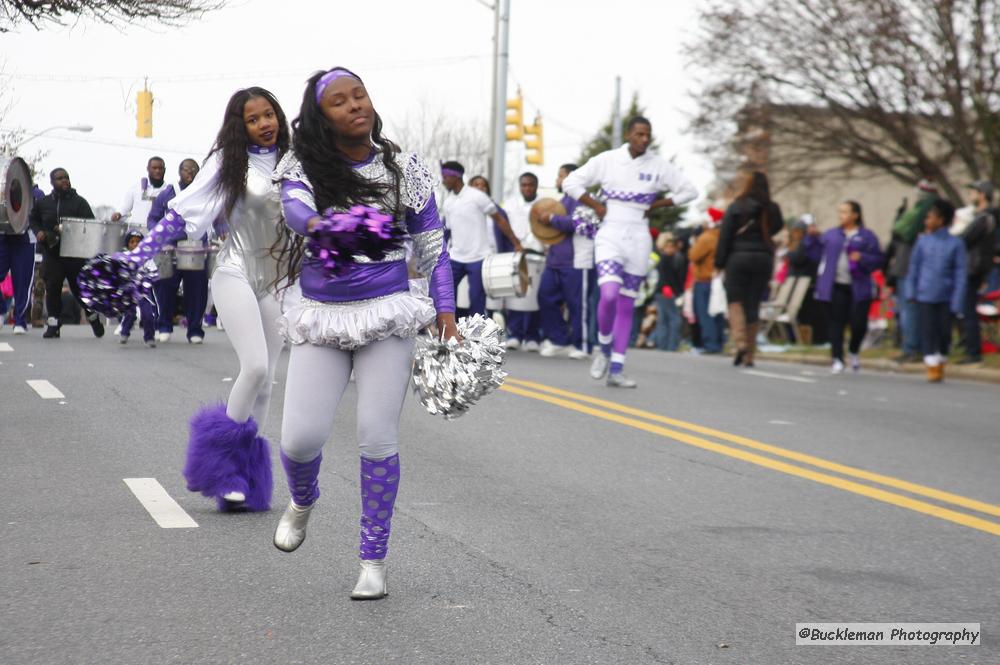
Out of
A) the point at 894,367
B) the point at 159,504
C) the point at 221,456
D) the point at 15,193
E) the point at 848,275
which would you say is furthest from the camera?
the point at 894,367

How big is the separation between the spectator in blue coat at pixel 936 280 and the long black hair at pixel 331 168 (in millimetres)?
12332

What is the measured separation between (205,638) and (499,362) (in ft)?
4.26

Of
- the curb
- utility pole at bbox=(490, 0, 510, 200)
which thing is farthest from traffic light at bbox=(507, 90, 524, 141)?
the curb

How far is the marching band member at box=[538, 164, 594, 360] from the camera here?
57.1 feet

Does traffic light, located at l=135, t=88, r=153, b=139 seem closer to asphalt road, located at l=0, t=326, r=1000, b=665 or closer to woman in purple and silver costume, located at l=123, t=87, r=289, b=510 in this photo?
asphalt road, located at l=0, t=326, r=1000, b=665

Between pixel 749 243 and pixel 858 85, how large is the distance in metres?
9.20

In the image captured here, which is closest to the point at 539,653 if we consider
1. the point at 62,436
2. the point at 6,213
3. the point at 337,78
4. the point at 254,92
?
the point at 337,78

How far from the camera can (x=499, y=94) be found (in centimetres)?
3397

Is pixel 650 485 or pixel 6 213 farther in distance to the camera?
pixel 6 213

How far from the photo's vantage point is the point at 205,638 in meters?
4.57

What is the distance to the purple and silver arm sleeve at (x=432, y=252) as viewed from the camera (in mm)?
5211

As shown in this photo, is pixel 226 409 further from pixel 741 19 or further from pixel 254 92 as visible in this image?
pixel 741 19

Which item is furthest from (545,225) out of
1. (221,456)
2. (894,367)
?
(221,456)

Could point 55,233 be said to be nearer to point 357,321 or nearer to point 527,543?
point 527,543
